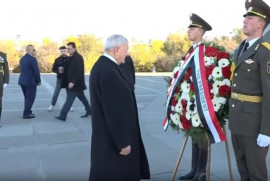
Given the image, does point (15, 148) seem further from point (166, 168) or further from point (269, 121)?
point (269, 121)

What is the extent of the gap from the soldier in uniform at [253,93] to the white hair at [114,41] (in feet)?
3.66

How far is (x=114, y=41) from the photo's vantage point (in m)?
3.24

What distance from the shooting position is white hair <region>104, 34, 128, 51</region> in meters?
3.24

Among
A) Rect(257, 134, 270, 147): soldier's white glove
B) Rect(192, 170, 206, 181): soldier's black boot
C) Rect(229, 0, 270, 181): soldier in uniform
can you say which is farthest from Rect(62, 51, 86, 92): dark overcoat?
Rect(257, 134, 270, 147): soldier's white glove

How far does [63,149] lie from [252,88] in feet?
11.9

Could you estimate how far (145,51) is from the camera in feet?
125

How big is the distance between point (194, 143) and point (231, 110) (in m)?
1.00

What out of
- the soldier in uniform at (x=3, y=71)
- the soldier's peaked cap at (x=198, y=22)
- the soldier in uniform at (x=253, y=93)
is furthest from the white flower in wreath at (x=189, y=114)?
the soldier in uniform at (x=3, y=71)

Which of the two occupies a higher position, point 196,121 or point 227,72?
point 227,72

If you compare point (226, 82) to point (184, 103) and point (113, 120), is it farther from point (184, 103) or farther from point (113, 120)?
point (113, 120)

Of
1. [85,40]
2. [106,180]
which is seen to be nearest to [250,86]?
[106,180]

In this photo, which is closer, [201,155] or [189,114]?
[189,114]

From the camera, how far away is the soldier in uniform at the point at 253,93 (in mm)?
3098

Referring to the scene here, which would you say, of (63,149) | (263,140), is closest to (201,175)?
(263,140)
